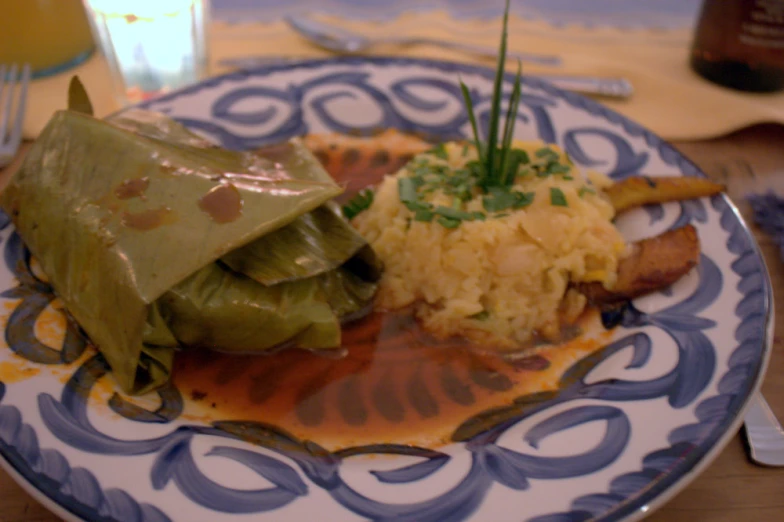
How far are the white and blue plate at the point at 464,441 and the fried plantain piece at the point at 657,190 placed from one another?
0.13 feet

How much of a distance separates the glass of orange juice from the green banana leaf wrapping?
1.31 metres

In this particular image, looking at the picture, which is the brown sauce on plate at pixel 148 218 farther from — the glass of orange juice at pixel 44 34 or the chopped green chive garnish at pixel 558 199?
the glass of orange juice at pixel 44 34

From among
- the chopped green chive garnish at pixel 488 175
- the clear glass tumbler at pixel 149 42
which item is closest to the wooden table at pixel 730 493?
the chopped green chive garnish at pixel 488 175

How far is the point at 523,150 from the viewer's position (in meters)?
2.32

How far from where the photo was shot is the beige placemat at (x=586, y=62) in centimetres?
288

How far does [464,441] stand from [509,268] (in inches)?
25.8

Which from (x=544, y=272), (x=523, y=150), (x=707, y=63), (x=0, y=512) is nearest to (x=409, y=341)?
(x=544, y=272)

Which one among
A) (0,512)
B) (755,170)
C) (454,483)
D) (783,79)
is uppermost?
(783,79)

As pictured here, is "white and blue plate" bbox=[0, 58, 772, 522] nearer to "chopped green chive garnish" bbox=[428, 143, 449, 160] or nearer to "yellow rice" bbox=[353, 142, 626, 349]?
A: "yellow rice" bbox=[353, 142, 626, 349]

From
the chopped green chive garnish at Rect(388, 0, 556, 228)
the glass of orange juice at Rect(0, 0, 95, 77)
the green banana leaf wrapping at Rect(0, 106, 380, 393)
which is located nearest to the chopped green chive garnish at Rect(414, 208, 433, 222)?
the chopped green chive garnish at Rect(388, 0, 556, 228)

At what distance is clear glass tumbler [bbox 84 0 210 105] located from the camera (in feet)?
9.53

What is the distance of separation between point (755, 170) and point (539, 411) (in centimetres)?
181

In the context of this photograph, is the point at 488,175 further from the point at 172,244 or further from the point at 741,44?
the point at 741,44

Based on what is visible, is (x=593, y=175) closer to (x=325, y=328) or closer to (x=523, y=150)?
(x=523, y=150)
